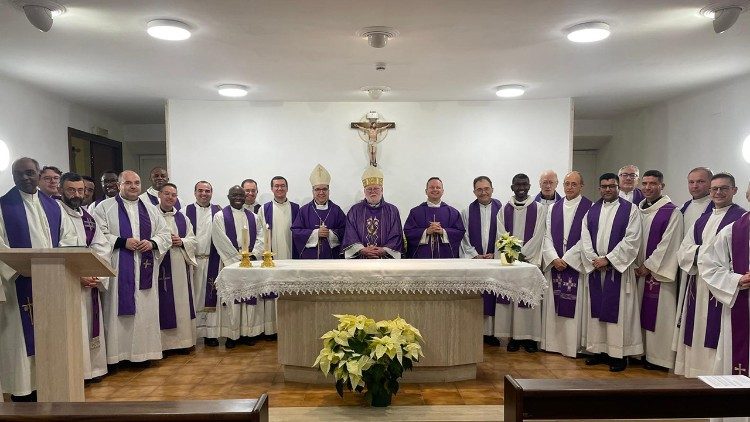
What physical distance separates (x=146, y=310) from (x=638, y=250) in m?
5.01

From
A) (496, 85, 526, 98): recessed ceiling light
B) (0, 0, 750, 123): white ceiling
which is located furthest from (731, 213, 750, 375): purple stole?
(496, 85, 526, 98): recessed ceiling light

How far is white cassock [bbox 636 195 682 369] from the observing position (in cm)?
494

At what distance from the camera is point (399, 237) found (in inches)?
227

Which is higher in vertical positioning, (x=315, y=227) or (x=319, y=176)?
(x=319, y=176)

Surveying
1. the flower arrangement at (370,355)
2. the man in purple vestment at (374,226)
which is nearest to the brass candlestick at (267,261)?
the flower arrangement at (370,355)

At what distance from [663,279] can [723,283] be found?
43.8 inches

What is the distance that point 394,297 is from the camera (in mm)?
4406

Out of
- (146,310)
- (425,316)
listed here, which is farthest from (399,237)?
(146,310)

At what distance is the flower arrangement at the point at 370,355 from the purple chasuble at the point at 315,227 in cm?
231

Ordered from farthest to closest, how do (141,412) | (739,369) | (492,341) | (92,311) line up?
(492,341)
(92,311)
(739,369)
(141,412)

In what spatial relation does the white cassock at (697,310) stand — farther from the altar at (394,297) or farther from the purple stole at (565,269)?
the altar at (394,297)

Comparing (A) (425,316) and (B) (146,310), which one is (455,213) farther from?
(B) (146,310)

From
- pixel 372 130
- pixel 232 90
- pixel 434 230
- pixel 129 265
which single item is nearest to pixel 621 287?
pixel 434 230

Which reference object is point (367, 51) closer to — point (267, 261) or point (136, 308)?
point (267, 261)
